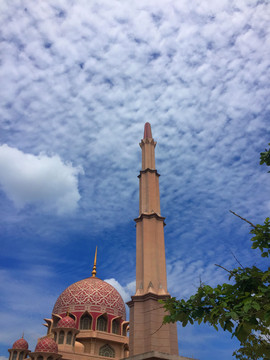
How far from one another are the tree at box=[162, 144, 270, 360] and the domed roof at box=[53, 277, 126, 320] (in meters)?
24.7

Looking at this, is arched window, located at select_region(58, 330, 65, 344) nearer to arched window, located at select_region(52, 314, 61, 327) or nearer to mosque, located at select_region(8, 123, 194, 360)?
mosque, located at select_region(8, 123, 194, 360)

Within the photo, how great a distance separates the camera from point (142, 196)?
23781 mm

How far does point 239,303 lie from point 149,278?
612 inches

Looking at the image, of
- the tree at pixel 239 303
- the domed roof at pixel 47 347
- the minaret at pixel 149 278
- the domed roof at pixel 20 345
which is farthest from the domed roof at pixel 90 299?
the tree at pixel 239 303

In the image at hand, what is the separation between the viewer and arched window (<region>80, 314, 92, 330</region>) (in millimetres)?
27281

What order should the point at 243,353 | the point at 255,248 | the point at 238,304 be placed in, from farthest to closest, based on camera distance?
the point at 243,353, the point at 255,248, the point at 238,304

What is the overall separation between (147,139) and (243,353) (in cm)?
1636

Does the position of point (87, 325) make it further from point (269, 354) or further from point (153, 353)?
point (269, 354)

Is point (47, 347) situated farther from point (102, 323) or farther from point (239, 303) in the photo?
point (239, 303)

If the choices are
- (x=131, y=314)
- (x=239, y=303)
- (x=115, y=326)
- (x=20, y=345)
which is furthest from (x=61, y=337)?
(x=239, y=303)

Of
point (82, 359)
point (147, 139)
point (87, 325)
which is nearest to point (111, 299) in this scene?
point (87, 325)

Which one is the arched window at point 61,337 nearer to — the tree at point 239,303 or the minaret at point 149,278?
the minaret at point 149,278

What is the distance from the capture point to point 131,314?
1938cm

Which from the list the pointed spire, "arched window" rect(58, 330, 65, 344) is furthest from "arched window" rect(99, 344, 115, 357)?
the pointed spire
